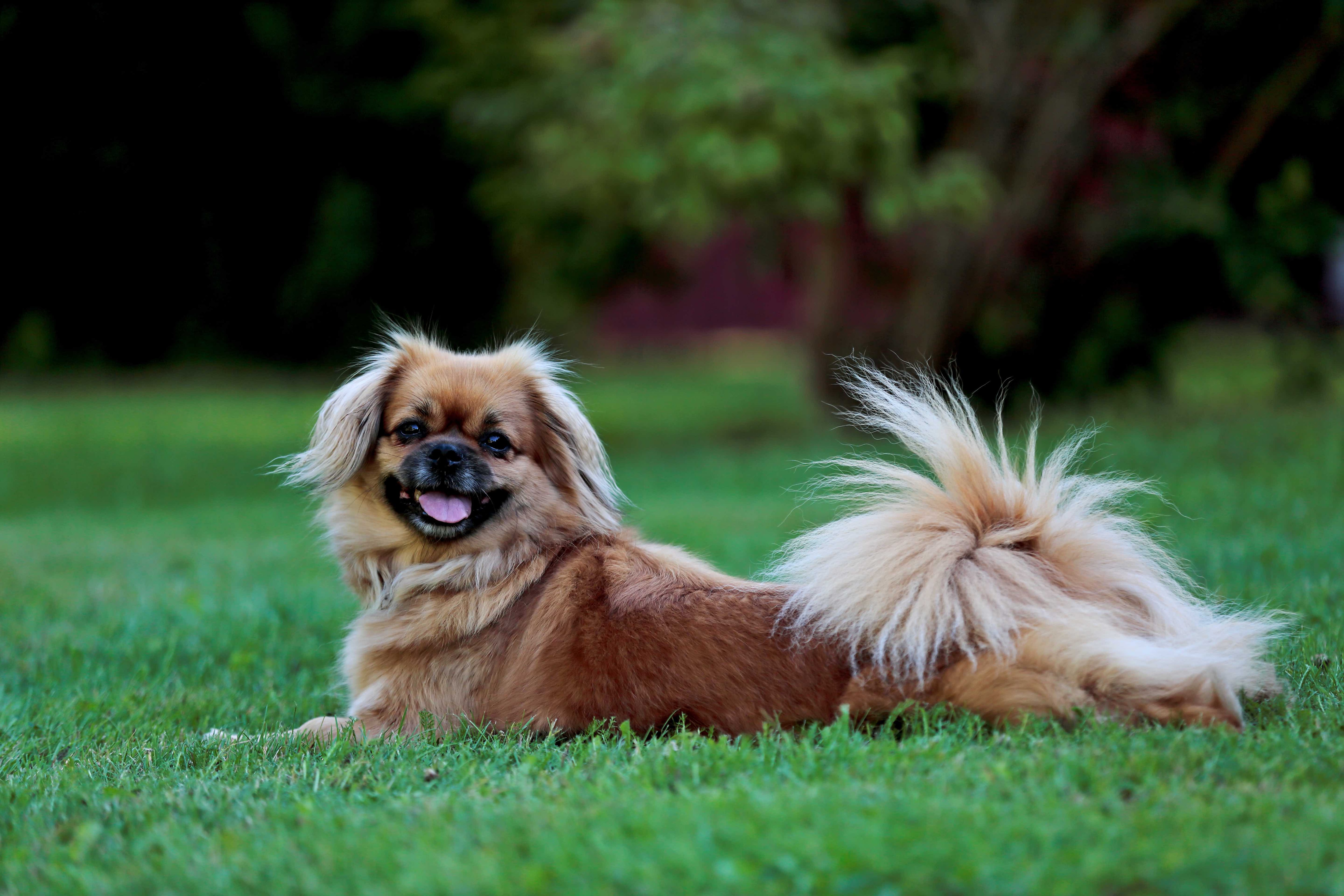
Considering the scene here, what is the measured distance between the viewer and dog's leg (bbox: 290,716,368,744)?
12.5 feet

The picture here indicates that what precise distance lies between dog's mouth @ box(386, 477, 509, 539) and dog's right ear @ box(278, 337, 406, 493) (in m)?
0.21

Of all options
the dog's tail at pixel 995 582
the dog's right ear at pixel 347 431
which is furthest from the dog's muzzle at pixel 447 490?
the dog's tail at pixel 995 582

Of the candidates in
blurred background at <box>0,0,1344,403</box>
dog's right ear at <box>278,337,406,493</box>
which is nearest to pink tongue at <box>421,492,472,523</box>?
dog's right ear at <box>278,337,406,493</box>

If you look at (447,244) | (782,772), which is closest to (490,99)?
(447,244)

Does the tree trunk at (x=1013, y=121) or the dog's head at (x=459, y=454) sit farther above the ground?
the tree trunk at (x=1013, y=121)

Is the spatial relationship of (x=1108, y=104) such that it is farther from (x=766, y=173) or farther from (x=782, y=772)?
(x=782, y=772)

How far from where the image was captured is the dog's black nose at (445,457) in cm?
409

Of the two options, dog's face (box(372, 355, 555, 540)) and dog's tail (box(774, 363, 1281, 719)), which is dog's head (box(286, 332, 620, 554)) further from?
dog's tail (box(774, 363, 1281, 719))

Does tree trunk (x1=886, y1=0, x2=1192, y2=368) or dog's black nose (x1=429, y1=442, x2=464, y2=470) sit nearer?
dog's black nose (x1=429, y1=442, x2=464, y2=470)

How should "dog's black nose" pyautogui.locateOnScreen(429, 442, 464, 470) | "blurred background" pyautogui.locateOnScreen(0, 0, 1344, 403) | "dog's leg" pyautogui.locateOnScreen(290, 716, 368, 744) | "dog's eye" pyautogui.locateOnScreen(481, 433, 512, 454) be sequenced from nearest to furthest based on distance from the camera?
"dog's leg" pyautogui.locateOnScreen(290, 716, 368, 744)
"dog's black nose" pyautogui.locateOnScreen(429, 442, 464, 470)
"dog's eye" pyautogui.locateOnScreen(481, 433, 512, 454)
"blurred background" pyautogui.locateOnScreen(0, 0, 1344, 403)

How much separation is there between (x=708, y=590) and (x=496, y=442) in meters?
0.94

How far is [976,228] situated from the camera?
1303cm

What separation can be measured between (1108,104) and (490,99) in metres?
6.97

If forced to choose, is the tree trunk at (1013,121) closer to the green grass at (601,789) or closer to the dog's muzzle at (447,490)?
the green grass at (601,789)
